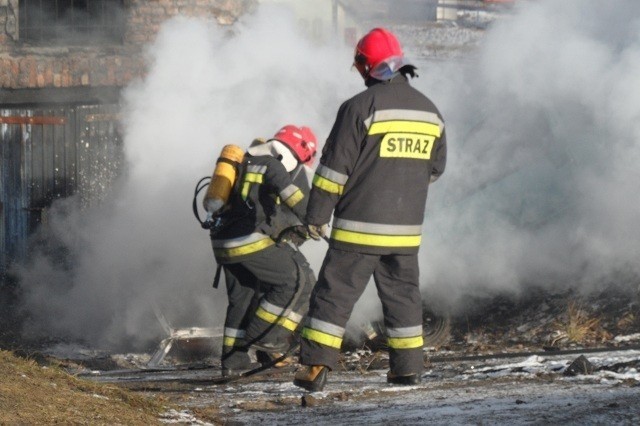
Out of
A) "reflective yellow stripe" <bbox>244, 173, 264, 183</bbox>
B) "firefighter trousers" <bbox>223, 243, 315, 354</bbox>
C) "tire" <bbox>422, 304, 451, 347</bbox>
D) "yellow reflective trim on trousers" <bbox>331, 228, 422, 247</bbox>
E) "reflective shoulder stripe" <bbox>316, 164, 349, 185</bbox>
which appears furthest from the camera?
"tire" <bbox>422, 304, 451, 347</bbox>

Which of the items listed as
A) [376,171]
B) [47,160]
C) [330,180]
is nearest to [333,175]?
[330,180]

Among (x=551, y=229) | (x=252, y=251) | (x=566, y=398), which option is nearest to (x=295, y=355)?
(x=252, y=251)

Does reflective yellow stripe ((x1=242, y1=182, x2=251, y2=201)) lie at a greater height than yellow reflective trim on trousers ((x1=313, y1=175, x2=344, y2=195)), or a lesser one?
greater

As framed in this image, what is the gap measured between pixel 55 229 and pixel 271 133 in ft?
9.30

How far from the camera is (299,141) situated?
7.46 m

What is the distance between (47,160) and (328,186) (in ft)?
20.2

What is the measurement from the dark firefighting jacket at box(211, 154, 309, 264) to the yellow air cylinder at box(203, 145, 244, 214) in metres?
0.05

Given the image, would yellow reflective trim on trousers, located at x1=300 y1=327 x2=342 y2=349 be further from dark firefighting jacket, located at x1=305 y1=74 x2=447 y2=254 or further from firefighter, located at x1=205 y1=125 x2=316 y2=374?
firefighter, located at x1=205 y1=125 x2=316 y2=374

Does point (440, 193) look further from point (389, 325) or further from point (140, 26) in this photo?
point (140, 26)

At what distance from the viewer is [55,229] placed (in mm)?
11023

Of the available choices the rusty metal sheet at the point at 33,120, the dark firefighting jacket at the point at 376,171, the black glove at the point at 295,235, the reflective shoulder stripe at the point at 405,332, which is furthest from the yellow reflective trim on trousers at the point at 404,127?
the rusty metal sheet at the point at 33,120

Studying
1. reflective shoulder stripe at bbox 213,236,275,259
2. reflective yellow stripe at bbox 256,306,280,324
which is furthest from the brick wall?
reflective yellow stripe at bbox 256,306,280,324

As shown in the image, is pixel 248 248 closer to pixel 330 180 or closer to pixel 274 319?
pixel 274 319

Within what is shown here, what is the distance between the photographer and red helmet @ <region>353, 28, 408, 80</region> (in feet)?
19.0
